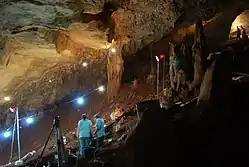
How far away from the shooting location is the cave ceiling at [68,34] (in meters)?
16.0

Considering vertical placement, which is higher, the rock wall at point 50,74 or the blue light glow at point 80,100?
the rock wall at point 50,74

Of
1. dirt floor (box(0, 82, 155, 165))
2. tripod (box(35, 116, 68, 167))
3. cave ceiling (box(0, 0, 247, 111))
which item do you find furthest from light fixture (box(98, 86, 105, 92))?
tripod (box(35, 116, 68, 167))

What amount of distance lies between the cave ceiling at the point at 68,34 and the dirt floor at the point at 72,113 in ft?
6.60

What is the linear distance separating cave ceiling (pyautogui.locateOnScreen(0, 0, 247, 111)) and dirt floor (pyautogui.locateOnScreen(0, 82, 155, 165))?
2.01 m

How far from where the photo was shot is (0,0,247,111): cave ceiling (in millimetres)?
16016

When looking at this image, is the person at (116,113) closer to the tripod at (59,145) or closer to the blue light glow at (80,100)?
the blue light glow at (80,100)

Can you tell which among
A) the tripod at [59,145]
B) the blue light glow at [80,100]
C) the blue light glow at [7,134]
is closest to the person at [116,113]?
the blue light glow at [80,100]

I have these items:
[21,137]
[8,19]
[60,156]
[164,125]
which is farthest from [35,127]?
[164,125]

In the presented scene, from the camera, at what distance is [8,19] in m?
15.7

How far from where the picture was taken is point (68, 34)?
20797mm

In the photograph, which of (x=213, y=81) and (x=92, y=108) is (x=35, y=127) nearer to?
(x=92, y=108)

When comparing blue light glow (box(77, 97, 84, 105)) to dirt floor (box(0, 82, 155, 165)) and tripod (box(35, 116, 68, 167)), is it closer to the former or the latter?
dirt floor (box(0, 82, 155, 165))

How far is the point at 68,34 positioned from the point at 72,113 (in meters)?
5.48

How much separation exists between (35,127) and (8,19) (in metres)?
10.1
